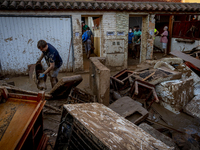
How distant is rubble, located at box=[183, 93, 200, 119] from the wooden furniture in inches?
137

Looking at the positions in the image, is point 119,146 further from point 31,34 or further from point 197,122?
point 31,34

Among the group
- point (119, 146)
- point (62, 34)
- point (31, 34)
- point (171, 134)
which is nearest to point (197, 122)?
point (171, 134)

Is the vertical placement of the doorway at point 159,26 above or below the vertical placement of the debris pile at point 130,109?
above

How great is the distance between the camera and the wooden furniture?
181 cm

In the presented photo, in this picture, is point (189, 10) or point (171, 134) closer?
point (171, 134)

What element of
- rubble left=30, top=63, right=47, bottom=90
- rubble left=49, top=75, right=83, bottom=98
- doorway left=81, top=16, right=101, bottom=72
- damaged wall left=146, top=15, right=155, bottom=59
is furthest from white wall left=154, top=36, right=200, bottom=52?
rubble left=30, top=63, right=47, bottom=90

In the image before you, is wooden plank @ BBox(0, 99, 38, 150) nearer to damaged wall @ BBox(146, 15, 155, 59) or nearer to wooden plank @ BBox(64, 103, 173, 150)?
wooden plank @ BBox(64, 103, 173, 150)

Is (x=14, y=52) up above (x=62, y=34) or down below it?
below

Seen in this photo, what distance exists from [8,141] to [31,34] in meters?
6.42

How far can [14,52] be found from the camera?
728 cm

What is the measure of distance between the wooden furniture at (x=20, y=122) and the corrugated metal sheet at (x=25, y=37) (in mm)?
5375

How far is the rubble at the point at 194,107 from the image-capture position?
3860 millimetres

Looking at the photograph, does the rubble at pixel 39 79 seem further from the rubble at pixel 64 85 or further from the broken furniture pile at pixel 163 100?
the broken furniture pile at pixel 163 100

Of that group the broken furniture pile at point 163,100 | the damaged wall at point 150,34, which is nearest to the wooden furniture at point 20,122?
the broken furniture pile at point 163,100
